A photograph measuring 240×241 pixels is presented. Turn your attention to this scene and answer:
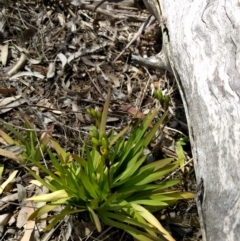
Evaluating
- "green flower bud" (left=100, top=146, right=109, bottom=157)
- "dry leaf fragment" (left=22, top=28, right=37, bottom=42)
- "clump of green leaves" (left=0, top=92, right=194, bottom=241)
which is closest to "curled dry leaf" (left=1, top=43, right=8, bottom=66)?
"dry leaf fragment" (left=22, top=28, right=37, bottom=42)

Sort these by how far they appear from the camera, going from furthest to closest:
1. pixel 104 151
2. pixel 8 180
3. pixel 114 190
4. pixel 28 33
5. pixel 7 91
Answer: pixel 28 33, pixel 7 91, pixel 8 180, pixel 114 190, pixel 104 151

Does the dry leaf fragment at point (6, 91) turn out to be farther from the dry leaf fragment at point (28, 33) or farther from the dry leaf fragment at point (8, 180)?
the dry leaf fragment at point (8, 180)

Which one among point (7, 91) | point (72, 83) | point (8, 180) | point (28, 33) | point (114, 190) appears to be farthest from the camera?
point (28, 33)

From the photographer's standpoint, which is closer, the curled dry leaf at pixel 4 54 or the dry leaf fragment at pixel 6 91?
the dry leaf fragment at pixel 6 91

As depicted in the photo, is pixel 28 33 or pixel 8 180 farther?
pixel 28 33

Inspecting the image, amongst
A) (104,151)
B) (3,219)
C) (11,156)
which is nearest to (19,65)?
(11,156)

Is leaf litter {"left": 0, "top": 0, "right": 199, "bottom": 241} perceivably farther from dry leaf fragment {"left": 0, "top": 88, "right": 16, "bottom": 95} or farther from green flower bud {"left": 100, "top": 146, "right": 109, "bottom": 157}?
green flower bud {"left": 100, "top": 146, "right": 109, "bottom": 157}

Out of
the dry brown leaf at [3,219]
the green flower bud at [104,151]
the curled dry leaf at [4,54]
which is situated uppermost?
the green flower bud at [104,151]

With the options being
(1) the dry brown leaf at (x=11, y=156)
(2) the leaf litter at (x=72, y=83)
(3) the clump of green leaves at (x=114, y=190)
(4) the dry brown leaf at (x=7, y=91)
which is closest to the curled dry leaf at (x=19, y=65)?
(2) the leaf litter at (x=72, y=83)

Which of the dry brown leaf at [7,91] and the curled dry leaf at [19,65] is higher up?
the curled dry leaf at [19,65]

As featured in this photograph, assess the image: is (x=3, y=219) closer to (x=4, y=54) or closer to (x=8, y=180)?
(x=8, y=180)
